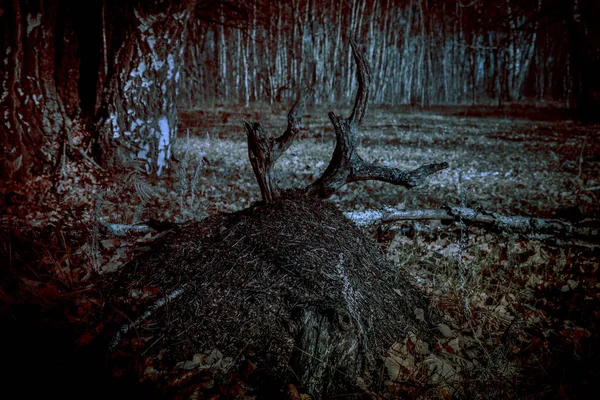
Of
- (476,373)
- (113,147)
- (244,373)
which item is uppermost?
(113,147)

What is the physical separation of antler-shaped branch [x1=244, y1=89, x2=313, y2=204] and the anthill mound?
17 cm

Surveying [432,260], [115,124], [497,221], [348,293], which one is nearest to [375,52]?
[115,124]

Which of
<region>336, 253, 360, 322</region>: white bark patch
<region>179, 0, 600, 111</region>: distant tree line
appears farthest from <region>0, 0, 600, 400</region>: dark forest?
<region>179, 0, 600, 111</region>: distant tree line

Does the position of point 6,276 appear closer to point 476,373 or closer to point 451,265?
point 476,373

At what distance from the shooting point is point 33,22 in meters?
4.63

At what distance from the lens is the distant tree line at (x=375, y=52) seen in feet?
60.4

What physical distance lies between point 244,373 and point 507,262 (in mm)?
2693

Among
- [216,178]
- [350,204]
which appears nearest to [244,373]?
[350,204]

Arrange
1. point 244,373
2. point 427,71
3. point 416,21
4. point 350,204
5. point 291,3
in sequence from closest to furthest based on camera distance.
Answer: point 244,373 → point 350,204 → point 291,3 → point 427,71 → point 416,21

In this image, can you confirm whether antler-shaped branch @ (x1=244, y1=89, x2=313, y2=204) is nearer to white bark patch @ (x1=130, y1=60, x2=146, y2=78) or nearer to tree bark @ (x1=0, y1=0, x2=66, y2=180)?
white bark patch @ (x1=130, y1=60, x2=146, y2=78)

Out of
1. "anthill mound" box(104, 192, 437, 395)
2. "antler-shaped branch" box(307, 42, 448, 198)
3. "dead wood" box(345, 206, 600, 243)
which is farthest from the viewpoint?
"dead wood" box(345, 206, 600, 243)

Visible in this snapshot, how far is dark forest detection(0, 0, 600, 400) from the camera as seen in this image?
6.32 ft

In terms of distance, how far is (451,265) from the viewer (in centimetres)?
316

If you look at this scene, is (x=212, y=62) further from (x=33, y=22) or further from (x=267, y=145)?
(x=267, y=145)
